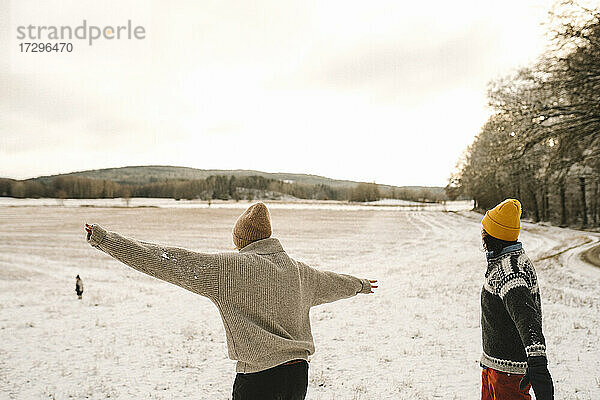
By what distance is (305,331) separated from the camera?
317 cm

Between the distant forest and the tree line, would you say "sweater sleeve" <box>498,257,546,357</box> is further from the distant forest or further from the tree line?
the distant forest

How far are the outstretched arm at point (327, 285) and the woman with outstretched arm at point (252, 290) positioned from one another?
0.67 feet

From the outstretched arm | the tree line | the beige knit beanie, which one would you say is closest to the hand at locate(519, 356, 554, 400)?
the outstretched arm

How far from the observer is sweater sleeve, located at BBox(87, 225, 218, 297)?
2.72m

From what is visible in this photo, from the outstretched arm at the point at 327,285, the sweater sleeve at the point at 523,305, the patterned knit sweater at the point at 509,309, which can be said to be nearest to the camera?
the sweater sleeve at the point at 523,305

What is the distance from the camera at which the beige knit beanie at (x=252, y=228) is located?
307cm

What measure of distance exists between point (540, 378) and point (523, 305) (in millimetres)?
480

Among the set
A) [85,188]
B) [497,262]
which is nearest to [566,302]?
[497,262]

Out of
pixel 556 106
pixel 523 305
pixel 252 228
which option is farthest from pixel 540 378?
pixel 556 106

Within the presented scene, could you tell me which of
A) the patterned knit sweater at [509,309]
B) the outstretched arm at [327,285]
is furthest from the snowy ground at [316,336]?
the outstretched arm at [327,285]

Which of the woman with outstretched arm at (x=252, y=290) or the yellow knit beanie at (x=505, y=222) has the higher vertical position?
the yellow knit beanie at (x=505, y=222)

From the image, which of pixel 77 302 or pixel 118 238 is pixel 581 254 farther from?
pixel 118 238

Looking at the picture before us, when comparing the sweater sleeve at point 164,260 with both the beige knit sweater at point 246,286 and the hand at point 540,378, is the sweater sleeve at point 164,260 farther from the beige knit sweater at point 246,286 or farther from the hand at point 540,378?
the hand at point 540,378

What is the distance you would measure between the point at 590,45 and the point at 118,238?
18.6m
